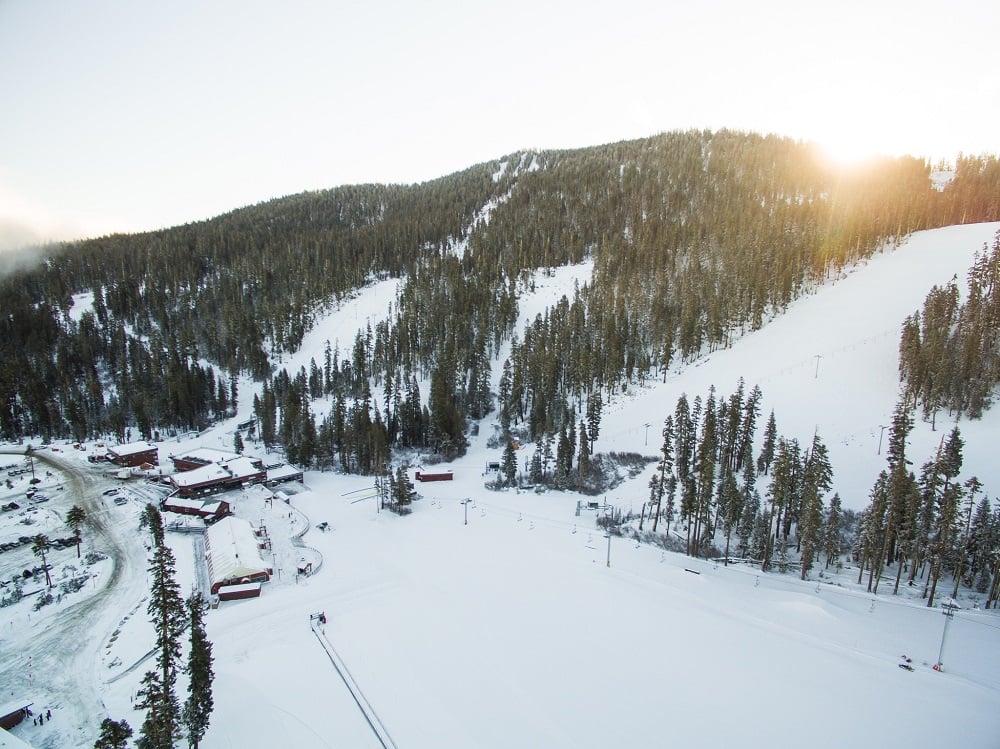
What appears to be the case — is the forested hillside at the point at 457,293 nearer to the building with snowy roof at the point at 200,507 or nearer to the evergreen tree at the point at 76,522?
the building with snowy roof at the point at 200,507

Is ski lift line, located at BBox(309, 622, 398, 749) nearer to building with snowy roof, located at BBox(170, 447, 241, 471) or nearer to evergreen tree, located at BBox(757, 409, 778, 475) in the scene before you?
building with snowy roof, located at BBox(170, 447, 241, 471)

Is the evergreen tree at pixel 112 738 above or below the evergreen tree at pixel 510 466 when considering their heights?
above

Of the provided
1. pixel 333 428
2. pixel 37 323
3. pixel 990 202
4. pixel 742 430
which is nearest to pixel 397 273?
pixel 333 428

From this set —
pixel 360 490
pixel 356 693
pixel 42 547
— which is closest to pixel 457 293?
pixel 360 490

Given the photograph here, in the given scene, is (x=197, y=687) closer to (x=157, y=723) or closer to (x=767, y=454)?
(x=157, y=723)

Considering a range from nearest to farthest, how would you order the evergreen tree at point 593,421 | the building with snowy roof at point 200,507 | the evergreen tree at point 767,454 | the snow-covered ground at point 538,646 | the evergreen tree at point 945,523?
1. the snow-covered ground at point 538,646
2. the evergreen tree at point 945,523
3. the building with snowy roof at point 200,507
4. the evergreen tree at point 767,454
5. the evergreen tree at point 593,421

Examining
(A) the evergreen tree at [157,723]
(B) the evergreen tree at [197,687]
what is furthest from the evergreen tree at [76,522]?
(A) the evergreen tree at [157,723]

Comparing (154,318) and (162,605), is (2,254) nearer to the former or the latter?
(154,318)

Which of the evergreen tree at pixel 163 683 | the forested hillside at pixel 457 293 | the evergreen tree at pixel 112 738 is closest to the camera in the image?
the evergreen tree at pixel 112 738
